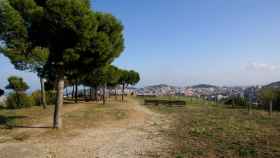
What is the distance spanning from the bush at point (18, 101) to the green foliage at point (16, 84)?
4.05 ft

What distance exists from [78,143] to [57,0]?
5490mm

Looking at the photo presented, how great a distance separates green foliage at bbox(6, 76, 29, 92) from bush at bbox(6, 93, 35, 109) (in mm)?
1235

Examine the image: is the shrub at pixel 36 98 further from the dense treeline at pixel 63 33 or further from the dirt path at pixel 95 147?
the dirt path at pixel 95 147

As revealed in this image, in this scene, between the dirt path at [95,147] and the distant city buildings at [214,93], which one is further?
the distant city buildings at [214,93]

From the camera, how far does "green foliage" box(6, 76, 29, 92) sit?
2478cm

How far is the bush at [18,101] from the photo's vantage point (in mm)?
23172

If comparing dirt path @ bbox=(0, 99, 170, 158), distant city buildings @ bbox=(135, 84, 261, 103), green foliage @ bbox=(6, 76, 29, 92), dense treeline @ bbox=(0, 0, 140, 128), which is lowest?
dirt path @ bbox=(0, 99, 170, 158)

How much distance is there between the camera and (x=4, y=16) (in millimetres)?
9680

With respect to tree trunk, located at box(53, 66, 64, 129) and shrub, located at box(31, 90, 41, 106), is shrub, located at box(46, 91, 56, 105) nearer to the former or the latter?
shrub, located at box(31, 90, 41, 106)

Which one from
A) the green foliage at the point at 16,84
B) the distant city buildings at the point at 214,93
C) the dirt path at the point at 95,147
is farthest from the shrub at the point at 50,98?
the distant city buildings at the point at 214,93

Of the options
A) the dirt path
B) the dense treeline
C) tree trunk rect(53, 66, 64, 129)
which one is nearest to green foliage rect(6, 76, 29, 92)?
the dense treeline

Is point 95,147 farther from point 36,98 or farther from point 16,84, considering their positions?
point 36,98

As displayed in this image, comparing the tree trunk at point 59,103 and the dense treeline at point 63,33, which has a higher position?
the dense treeline at point 63,33

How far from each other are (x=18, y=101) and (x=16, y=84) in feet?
7.71
